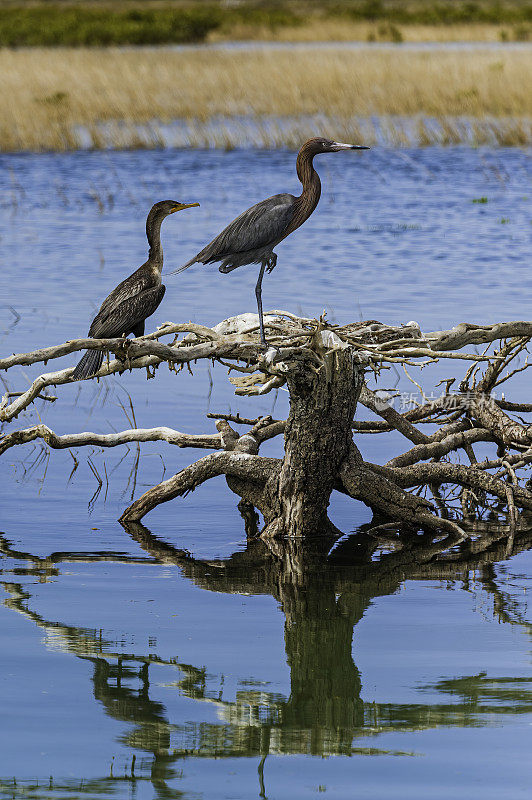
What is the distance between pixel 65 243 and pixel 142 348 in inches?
407

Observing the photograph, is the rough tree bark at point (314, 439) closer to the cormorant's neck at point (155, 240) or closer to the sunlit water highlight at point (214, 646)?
the sunlit water highlight at point (214, 646)

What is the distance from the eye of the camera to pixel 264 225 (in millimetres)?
6543

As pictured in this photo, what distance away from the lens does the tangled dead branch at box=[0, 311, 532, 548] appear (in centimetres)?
645

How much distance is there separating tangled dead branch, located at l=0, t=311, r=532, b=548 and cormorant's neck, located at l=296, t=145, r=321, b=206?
2.13 ft

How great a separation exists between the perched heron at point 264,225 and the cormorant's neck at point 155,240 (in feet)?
1.19

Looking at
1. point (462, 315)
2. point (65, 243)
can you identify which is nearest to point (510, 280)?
point (462, 315)

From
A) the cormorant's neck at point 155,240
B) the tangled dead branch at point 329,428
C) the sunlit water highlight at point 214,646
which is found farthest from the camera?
the cormorant's neck at point 155,240

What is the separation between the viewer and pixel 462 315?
38.3 ft

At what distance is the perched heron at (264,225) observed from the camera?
654cm

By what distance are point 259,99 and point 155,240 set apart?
21742 millimetres

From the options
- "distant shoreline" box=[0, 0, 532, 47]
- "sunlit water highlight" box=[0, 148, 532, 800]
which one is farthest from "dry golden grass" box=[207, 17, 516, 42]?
"sunlit water highlight" box=[0, 148, 532, 800]

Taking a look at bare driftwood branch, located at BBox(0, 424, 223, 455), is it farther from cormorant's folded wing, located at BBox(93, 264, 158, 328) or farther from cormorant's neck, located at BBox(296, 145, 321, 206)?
cormorant's neck, located at BBox(296, 145, 321, 206)

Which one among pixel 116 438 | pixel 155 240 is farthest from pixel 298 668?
pixel 155 240

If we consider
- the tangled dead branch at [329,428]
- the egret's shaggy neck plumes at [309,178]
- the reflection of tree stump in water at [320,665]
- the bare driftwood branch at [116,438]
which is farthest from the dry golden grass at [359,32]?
the reflection of tree stump in water at [320,665]
